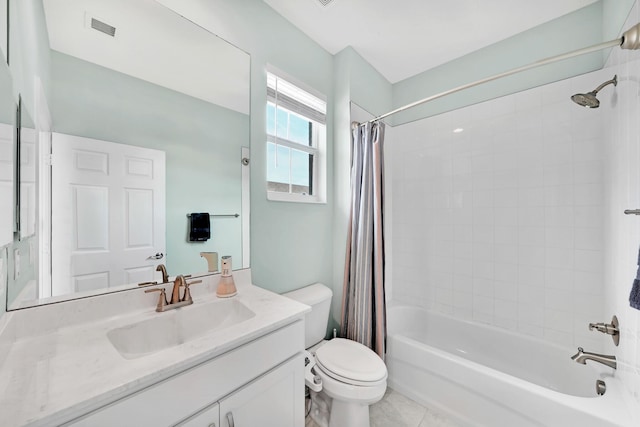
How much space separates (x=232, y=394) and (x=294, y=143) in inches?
58.5

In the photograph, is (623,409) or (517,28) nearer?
(623,409)

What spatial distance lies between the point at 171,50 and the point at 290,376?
155 cm

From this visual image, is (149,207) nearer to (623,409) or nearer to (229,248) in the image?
(229,248)

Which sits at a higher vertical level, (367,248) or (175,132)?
(175,132)

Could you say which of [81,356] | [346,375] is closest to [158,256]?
[81,356]

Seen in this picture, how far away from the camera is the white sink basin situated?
0.88 metres

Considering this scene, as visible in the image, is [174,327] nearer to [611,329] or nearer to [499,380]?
[499,380]

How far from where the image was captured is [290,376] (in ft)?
3.19

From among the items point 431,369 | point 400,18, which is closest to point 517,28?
point 400,18

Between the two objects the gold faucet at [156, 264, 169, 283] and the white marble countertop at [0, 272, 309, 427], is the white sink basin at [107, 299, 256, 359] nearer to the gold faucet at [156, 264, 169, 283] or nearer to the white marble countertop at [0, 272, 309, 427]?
the white marble countertop at [0, 272, 309, 427]

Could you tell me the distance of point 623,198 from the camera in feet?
3.99

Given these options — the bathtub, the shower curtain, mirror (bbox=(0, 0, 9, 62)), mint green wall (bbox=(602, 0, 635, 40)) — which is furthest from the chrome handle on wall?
mint green wall (bbox=(602, 0, 635, 40))

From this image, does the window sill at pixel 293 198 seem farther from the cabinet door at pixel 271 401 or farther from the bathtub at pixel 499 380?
the bathtub at pixel 499 380

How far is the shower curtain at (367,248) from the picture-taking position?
1691 mm
